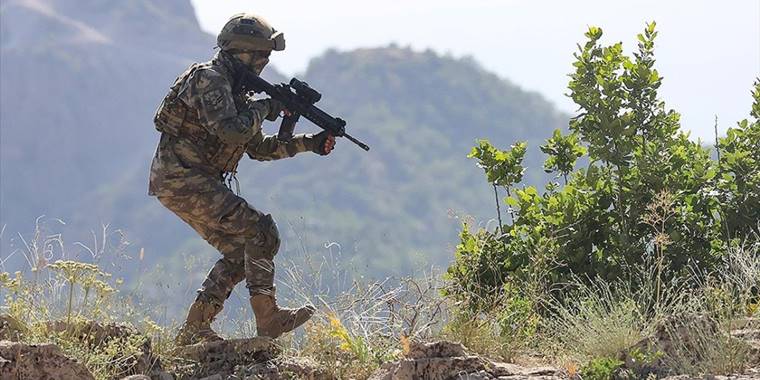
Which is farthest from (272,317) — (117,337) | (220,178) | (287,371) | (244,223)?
(117,337)

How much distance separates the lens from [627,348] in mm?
5887

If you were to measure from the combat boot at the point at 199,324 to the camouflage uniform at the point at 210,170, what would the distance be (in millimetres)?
53

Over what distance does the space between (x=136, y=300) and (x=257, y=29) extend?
2005 mm

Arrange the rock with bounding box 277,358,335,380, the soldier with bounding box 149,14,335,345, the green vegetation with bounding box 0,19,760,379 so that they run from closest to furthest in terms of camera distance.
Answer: the green vegetation with bounding box 0,19,760,379, the rock with bounding box 277,358,335,380, the soldier with bounding box 149,14,335,345

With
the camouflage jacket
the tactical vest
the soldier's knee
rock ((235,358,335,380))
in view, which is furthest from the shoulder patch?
rock ((235,358,335,380))

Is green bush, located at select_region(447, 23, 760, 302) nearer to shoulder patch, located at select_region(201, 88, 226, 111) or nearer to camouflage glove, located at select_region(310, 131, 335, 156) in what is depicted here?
camouflage glove, located at select_region(310, 131, 335, 156)

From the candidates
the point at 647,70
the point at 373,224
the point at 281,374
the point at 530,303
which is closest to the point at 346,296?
the point at 281,374

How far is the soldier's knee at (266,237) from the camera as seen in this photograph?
698cm

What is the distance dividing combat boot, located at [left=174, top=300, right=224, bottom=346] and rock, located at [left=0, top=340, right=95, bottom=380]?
50.3 inches

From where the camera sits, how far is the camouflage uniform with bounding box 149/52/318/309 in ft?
22.5

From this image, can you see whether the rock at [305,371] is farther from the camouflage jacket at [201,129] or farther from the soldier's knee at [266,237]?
the camouflage jacket at [201,129]

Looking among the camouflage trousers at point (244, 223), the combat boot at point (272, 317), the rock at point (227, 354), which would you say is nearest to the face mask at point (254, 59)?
the camouflage trousers at point (244, 223)

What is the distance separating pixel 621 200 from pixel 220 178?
2.55 meters

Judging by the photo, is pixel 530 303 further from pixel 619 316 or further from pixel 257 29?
pixel 257 29
